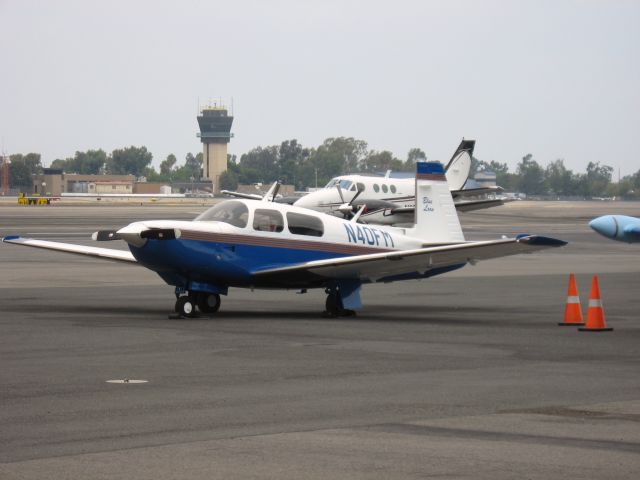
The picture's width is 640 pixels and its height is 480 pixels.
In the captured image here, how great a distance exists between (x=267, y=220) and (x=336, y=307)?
184 cm

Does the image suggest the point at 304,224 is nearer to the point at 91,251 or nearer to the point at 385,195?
the point at 91,251

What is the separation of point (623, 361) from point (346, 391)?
4.17 m

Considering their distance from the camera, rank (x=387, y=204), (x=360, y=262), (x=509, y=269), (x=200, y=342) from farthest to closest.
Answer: (x=387, y=204), (x=509, y=269), (x=360, y=262), (x=200, y=342)

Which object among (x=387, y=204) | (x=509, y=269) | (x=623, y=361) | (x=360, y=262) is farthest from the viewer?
(x=387, y=204)

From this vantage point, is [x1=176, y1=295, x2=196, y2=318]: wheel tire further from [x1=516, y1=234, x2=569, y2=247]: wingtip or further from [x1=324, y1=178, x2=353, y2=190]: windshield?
[x1=324, y1=178, x2=353, y2=190]: windshield

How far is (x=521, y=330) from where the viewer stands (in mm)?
18516

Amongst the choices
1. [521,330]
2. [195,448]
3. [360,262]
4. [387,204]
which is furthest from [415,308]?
[387,204]

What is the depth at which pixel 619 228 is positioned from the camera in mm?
15805

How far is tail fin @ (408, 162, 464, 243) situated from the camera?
2262 cm

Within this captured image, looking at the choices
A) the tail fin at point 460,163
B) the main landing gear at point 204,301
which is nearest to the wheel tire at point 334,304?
the main landing gear at point 204,301

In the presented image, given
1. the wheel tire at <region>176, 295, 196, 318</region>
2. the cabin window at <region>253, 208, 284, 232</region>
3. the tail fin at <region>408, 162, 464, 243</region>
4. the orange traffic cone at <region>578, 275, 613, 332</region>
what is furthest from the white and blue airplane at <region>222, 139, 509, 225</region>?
the orange traffic cone at <region>578, 275, 613, 332</region>

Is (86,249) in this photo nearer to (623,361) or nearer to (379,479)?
(623,361)

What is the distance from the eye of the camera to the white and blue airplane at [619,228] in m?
15.7

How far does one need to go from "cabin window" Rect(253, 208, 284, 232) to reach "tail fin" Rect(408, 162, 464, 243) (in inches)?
109
